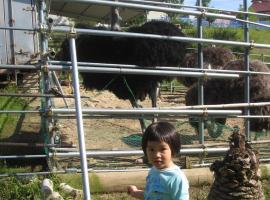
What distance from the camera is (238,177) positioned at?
3908 mm

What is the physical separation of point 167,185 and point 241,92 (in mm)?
4049

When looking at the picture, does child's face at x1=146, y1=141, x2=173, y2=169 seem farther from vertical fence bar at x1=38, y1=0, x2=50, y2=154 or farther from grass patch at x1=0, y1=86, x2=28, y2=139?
grass patch at x1=0, y1=86, x2=28, y2=139

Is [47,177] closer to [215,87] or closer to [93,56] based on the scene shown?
[93,56]

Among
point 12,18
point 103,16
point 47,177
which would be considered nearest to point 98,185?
point 47,177

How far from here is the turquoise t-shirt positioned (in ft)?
8.69

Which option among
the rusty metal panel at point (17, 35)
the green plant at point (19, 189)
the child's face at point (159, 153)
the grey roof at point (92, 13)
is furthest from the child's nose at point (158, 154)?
the rusty metal panel at point (17, 35)

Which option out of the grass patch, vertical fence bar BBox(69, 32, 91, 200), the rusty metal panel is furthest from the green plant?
the rusty metal panel

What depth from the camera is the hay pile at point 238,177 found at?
12.7 feet

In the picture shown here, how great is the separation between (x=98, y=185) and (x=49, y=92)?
2.95 feet

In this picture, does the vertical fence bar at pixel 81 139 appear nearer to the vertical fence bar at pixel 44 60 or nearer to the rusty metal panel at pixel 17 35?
the vertical fence bar at pixel 44 60

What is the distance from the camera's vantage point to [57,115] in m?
4.30

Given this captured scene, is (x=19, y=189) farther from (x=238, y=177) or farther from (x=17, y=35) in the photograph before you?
(x=17, y=35)

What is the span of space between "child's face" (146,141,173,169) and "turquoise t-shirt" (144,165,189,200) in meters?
0.05

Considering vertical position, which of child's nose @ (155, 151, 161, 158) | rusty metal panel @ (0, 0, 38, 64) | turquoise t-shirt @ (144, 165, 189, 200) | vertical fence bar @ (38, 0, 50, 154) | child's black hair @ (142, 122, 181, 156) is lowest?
turquoise t-shirt @ (144, 165, 189, 200)
